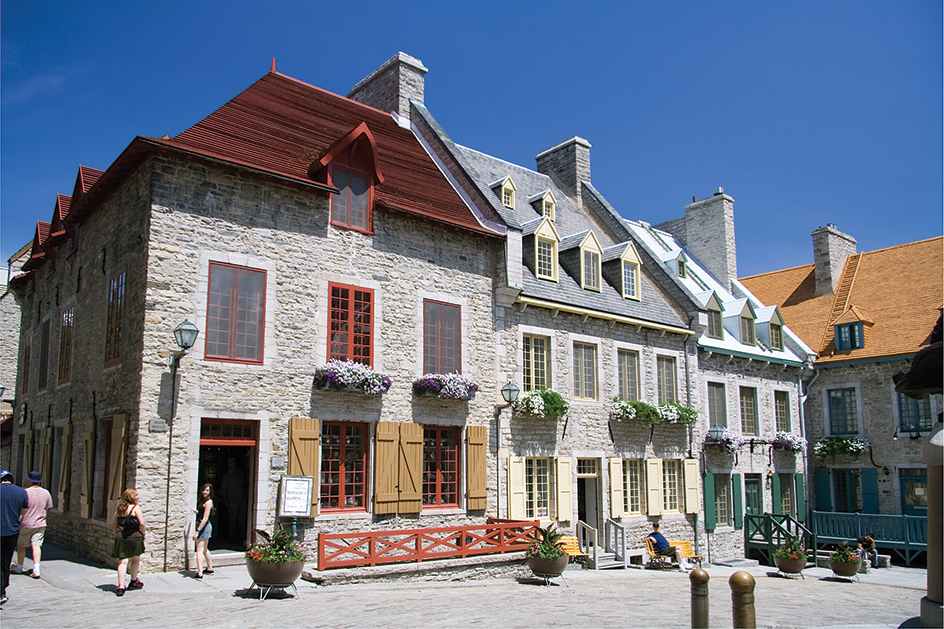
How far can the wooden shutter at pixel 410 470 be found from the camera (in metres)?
14.7

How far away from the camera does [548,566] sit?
13109 millimetres

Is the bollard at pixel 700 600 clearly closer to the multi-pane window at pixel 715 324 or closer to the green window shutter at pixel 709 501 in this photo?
the green window shutter at pixel 709 501

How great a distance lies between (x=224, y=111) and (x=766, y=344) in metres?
18.5

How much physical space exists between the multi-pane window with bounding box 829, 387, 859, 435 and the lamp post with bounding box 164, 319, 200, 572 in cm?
2089

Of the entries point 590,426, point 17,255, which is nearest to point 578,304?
point 590,426

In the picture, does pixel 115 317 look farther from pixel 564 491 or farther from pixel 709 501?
pixel 709 501

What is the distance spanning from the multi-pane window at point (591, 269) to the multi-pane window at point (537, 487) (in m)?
4.98

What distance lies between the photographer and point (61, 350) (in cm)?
1698

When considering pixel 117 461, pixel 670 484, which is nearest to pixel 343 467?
pixel 117 461

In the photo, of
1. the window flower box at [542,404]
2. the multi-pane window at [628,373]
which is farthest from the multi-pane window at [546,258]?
the window flower box at [542,404]

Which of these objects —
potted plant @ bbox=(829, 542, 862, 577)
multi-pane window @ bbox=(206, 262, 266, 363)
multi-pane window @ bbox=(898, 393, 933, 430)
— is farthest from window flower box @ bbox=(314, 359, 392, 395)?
multi-pane window @ bbox=(898, 393, 933, 430)

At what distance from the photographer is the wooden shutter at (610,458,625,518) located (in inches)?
735

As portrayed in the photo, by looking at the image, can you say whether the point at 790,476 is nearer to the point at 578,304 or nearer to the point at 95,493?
the point at 578,304

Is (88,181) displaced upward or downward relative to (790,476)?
upward
